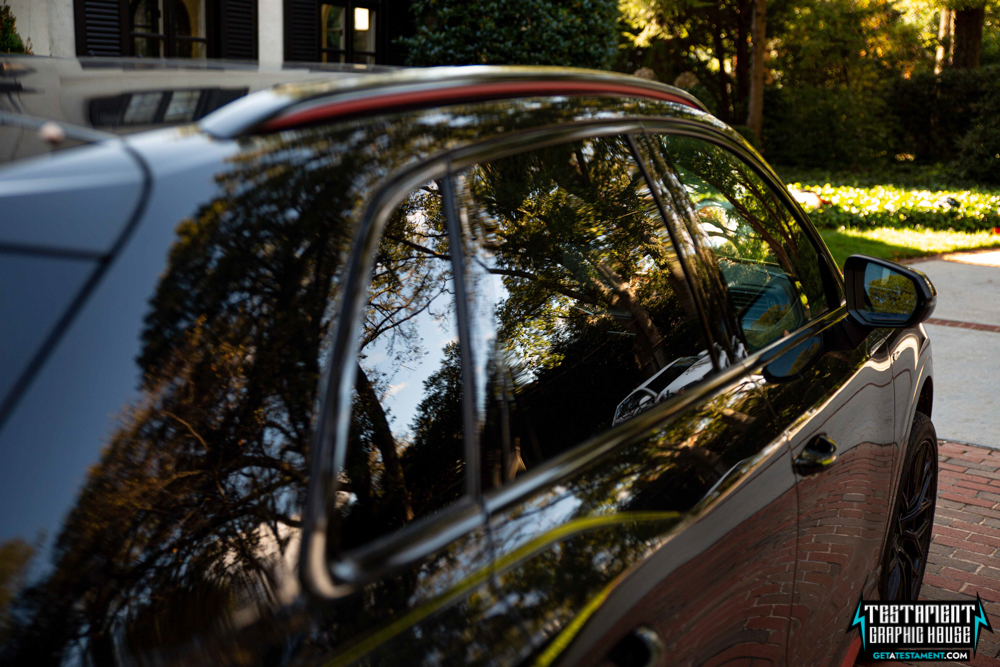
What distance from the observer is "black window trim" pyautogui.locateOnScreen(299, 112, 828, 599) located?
40.8 inches

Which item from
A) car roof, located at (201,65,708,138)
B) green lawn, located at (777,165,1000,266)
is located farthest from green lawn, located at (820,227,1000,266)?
car roof, located at (201,65,708,138)

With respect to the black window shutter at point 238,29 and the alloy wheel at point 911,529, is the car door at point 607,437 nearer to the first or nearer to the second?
the alloy wheel at point 911,529

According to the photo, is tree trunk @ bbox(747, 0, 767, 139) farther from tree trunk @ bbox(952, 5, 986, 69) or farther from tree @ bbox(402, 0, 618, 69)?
tree @ bbox(402, 0, 618, 69)

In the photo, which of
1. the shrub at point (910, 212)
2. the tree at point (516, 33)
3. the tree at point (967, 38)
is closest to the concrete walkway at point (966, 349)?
the shrub at point (910, 212)

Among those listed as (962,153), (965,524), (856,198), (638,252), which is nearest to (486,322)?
(638,252)

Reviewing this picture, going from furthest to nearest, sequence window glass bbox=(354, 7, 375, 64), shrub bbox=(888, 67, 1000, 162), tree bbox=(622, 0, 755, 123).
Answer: tree bbox=(622, 0, 755, 123)
shrub bbox=(888, 67, 1000, 162)
window glass bbox=(354, 7, 375, 64)

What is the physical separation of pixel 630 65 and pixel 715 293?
95.5ft

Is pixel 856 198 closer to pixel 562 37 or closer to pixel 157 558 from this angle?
pixel 562 37

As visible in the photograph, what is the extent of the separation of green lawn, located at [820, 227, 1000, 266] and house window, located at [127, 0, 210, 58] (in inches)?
367

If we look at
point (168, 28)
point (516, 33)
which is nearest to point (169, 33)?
point (168, 28)

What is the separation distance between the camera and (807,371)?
226cm

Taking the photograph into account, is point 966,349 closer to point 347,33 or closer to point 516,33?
point 516,33

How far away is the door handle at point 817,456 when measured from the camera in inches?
80.1

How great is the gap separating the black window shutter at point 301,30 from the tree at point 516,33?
163cm
